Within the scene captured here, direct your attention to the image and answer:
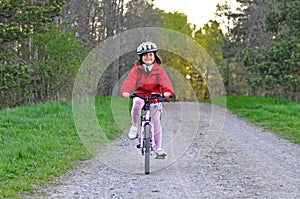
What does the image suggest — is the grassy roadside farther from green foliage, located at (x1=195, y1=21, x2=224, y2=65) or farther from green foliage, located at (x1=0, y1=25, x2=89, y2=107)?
green foliage, located at (x1=195, y1=21, x2=224, y2=65)

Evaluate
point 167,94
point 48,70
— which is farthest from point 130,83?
point 48,70

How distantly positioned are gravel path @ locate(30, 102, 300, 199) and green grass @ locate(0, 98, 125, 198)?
11.7 inches

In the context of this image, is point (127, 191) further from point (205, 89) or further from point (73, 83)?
point (205, 89)

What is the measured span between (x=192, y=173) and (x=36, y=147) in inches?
Answer: 124

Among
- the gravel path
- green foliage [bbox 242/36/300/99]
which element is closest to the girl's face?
the gravel path

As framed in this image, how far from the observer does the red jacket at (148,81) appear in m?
6.81

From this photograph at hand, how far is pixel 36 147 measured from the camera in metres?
8.22

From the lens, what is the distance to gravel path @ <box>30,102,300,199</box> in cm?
554

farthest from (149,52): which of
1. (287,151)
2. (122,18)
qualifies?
(122,18)

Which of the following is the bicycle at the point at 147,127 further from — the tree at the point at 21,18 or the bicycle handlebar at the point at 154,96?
the tree at the point at 21,18

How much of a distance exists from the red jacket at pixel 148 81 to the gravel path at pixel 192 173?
1.30 m

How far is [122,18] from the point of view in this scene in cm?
3177

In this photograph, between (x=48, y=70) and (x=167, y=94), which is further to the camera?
(x=48, y=70)

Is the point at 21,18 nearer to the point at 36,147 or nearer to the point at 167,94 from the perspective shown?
the point at 36,147
